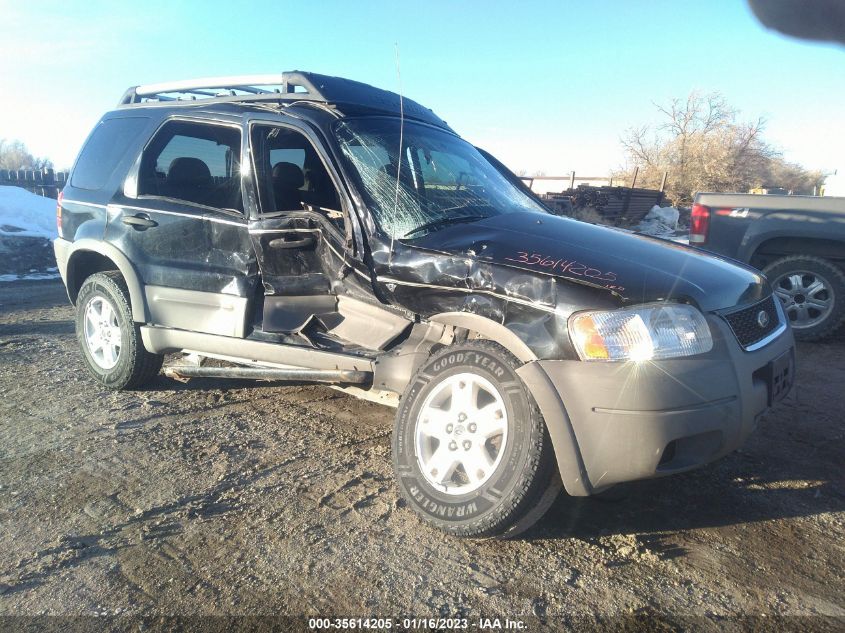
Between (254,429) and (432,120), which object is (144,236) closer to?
(254,429)

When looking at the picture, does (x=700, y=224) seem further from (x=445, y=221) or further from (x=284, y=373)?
(x=284, y=373)

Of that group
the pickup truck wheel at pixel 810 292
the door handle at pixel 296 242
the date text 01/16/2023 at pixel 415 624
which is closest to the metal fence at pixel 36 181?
the door handle at pixel 296 242

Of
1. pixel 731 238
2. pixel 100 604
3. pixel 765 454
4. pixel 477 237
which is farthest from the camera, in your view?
pixel 731 238

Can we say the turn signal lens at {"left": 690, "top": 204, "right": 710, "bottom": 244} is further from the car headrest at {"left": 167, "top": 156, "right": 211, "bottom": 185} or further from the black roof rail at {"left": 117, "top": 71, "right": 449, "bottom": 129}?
the car headrest at {"left": 167, "top": 156, "right": 211, "bottom": 185}

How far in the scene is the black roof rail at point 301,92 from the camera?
4160mm

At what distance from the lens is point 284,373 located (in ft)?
12.9

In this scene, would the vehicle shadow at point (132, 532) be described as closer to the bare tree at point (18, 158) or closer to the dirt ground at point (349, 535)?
the dirt ground at point (349, 535)

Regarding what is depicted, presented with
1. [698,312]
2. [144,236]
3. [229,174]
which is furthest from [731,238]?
[144,236]

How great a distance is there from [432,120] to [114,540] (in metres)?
3.40

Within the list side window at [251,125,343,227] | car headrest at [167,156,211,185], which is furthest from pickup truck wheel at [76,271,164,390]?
side window at [251,125,343,227]

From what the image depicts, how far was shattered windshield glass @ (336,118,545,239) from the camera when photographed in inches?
144

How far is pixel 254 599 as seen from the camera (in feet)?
8.18

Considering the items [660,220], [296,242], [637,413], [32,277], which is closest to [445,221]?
[296,242]

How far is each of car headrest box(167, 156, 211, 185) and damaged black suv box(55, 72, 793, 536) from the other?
0.6 inches
